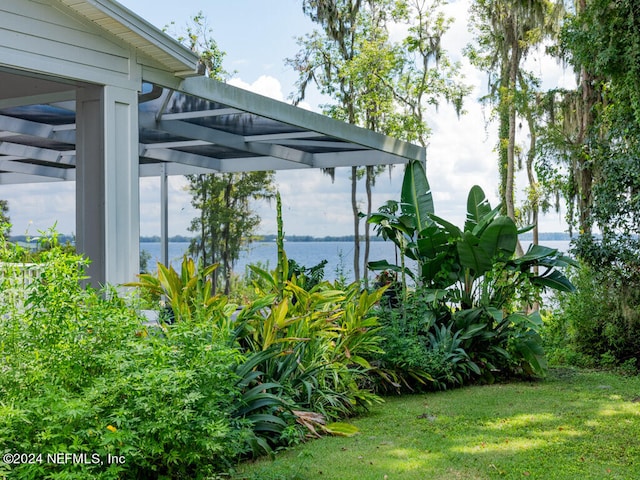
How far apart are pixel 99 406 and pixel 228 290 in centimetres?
712

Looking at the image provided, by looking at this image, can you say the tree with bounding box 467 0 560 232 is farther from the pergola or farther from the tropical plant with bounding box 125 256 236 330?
the tropical plant with bounding box 125 256 236 330

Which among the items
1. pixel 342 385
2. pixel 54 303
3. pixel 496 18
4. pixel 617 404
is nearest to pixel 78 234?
pixel 54 303

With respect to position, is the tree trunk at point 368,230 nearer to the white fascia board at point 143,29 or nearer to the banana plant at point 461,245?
the banana plant at point 461,245

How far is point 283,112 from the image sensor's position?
23.1 ft

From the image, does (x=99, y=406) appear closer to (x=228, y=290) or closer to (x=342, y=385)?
(x=342, y=385)

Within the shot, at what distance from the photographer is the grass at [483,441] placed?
14.6 feet

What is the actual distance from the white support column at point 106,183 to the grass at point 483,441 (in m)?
1.89

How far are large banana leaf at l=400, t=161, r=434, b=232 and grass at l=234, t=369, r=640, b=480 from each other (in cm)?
232

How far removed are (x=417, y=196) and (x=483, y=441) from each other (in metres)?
4.12

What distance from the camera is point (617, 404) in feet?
21.7

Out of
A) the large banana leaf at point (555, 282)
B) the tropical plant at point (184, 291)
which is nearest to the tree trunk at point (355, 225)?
the large banana leaf at point (555, 282)

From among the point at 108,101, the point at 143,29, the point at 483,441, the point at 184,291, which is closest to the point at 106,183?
the point at 108,101

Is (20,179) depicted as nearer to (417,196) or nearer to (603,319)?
(417,196)

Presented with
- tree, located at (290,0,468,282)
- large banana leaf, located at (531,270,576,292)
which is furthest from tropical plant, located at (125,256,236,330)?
tree, located at (290,0,468,282)
